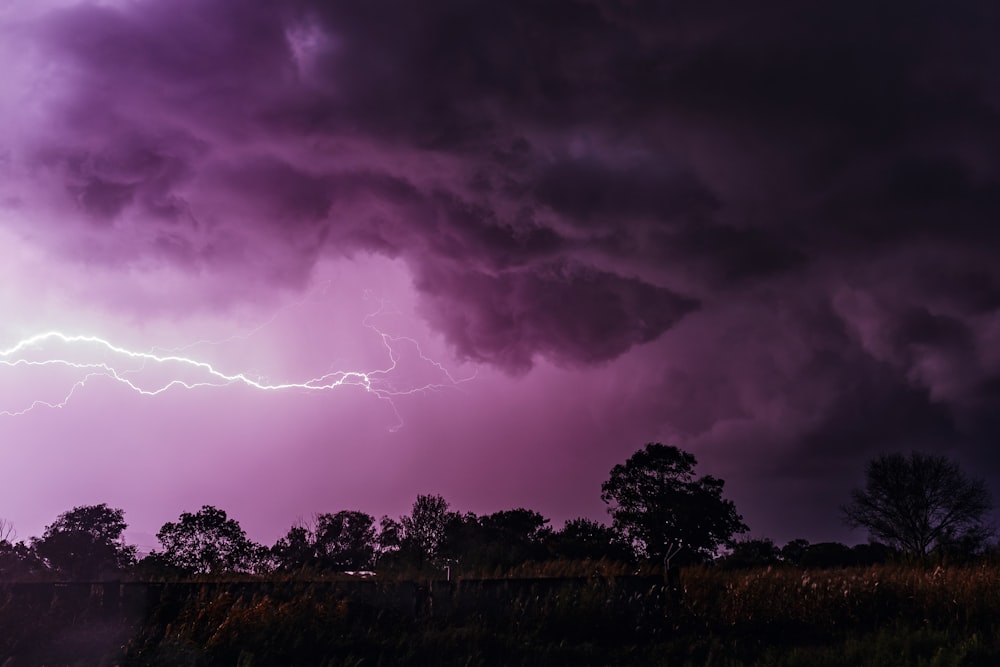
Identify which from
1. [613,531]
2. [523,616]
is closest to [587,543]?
[613,531]

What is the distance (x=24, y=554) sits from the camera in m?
52.1

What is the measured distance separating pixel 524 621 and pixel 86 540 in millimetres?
56665

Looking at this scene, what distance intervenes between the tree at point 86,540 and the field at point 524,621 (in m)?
49.1

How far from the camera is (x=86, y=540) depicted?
5531 centimetres

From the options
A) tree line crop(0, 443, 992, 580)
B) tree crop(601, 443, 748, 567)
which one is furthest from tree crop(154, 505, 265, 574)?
tree crop(601, 443, 748, 567)

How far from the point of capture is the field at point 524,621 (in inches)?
380

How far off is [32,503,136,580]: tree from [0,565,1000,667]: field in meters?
49.1

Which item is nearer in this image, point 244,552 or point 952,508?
point 952,508

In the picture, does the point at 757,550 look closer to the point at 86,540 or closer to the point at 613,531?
the point at 613,531

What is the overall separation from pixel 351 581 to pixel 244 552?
146 ft

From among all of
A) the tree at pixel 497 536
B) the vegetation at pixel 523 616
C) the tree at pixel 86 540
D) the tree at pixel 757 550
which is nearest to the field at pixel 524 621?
the vegetation at pixel 523 616

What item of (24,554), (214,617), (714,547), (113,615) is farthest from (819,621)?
(24,554)

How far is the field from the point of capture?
965cm

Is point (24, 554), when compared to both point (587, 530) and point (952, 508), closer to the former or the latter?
point (587, 530)
